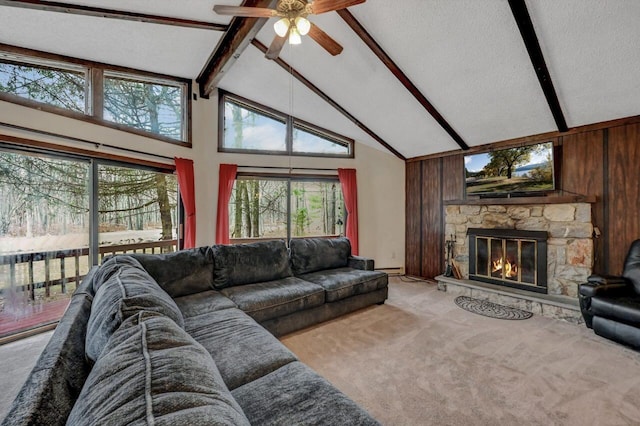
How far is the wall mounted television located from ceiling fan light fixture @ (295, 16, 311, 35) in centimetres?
328

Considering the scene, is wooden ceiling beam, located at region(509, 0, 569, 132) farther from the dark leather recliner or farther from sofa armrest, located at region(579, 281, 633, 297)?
sofa armrest, located at region(579, 281, 633, 297)

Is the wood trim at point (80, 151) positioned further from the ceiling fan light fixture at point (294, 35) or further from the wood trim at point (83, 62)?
the ceiling fan light fixture at point (294, 35)

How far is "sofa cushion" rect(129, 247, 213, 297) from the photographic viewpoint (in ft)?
8.51

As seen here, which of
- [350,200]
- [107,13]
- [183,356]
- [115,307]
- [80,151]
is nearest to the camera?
[183,356]

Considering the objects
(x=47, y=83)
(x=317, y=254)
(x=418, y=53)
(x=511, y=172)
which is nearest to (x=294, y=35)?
(x=418, y=53)

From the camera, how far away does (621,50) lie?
2.39 m

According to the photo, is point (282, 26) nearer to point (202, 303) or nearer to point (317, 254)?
point (202, 303)

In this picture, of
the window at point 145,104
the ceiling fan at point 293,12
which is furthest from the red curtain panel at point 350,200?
the ceiling fan at point 293,12

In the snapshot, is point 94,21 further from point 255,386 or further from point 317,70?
point 255,386

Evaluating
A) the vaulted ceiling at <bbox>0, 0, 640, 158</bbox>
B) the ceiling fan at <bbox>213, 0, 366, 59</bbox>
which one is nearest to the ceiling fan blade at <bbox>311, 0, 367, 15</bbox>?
the ceiling fan at <bbox>213, 0, 366, 59</bbox>

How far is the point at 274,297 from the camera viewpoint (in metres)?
2.68

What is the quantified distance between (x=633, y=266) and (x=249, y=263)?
4.00m

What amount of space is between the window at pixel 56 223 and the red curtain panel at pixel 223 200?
921mm

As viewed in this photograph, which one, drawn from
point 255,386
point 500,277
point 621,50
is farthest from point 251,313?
point 621,50
